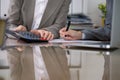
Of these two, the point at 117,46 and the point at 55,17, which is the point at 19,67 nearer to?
the point at 117,46

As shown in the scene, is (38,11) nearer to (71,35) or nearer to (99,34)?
(71,35)

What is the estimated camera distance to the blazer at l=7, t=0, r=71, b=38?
167 cm

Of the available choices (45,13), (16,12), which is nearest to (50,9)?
(45,13)

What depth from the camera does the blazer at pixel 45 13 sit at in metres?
1.67

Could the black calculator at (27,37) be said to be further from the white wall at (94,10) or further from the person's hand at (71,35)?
the white wall at (94,10)

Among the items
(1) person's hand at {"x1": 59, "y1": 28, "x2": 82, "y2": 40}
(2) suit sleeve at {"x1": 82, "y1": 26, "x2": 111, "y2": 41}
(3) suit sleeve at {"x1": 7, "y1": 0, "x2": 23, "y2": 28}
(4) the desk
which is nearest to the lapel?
(3) suit sleeve at {"x1": 7, "y1": 0, "x2": 23, "y2": 28}

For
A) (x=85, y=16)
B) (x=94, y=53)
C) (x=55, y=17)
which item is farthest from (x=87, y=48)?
(x=85, y=16)

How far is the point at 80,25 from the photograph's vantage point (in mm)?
1833

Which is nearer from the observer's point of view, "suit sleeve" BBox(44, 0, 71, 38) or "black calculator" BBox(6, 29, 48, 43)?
"black calculator" BBox(6, 29, 48, 43)

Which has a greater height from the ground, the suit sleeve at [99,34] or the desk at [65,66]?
the desk at [65,66]

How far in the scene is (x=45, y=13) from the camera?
1723mm

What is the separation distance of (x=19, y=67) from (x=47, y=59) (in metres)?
0.13

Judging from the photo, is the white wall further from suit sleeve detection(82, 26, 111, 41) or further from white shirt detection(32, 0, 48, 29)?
suit sleeve detection(82, 26, 111, 41)

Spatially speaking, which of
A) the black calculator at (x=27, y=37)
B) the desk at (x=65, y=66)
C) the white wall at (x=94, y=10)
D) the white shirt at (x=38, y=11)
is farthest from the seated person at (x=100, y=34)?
the white wall at (x=94, y=10)
